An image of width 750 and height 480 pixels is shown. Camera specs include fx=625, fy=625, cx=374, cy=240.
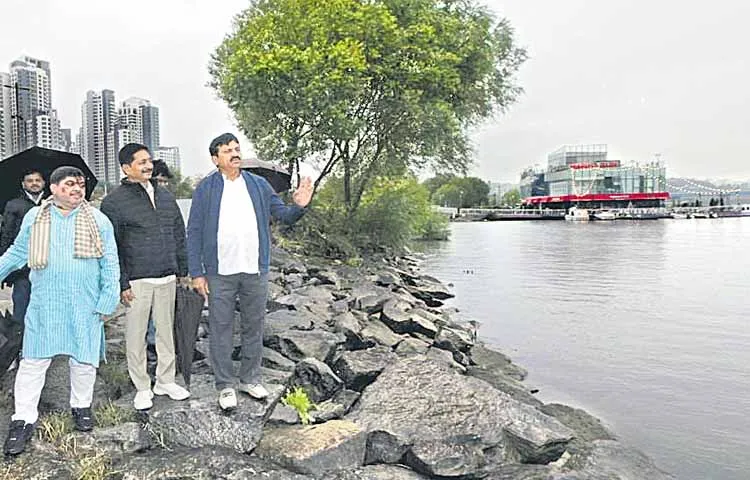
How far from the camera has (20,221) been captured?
5.32 m

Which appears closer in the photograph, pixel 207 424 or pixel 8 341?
pixel 207 424

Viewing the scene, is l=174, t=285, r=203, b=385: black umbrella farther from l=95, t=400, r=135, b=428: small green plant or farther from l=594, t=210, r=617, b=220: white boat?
l=594, t=210, r=617, b=220: white boat

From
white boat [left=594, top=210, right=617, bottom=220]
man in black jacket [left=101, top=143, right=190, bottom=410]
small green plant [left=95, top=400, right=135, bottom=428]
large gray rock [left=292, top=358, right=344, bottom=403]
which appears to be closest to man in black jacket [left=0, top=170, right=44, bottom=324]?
man in black jacket [left=101, top=143, right=190, bottom=410]

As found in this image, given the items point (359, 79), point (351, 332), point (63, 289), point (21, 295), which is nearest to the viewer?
point (63, 289)

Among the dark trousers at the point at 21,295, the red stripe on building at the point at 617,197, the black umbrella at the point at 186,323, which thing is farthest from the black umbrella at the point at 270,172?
the red stripe on building at the point at 617,197

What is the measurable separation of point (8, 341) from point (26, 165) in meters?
1.60

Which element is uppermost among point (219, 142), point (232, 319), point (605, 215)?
point (219, 142)

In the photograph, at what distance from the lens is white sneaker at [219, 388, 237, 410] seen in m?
4.55

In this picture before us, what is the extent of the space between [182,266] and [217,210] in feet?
2.32

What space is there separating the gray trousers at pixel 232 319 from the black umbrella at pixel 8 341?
1.56 meters

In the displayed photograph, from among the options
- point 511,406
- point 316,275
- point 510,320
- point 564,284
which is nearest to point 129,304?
point 511,406

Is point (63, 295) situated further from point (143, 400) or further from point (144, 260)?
point (143, 400)

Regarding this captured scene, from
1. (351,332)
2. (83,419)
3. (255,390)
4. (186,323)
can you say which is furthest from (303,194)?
(351,332)

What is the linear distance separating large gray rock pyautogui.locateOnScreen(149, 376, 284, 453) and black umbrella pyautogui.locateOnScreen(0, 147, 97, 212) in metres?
2.16
